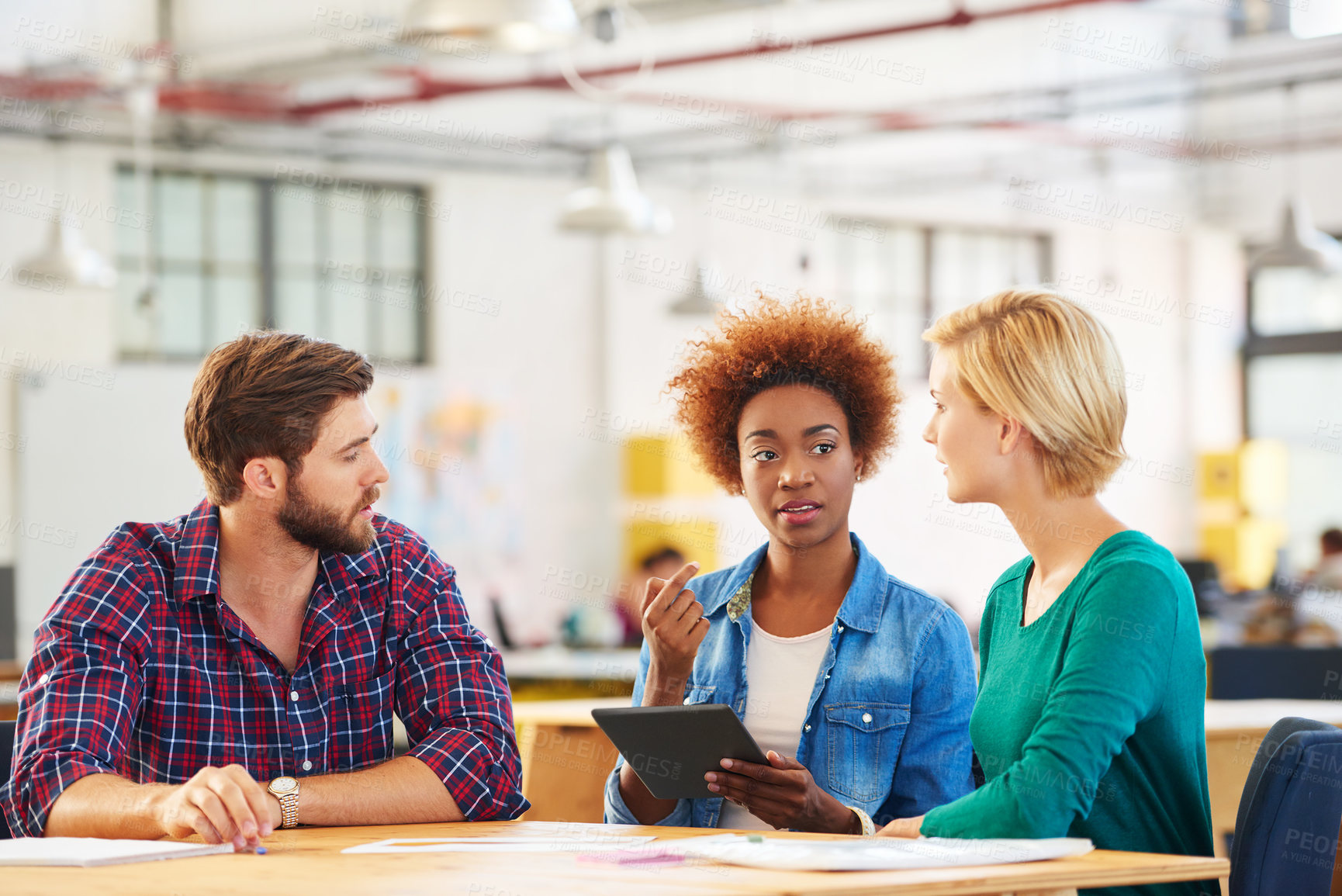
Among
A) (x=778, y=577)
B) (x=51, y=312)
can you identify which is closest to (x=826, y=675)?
(x=778, y=577)

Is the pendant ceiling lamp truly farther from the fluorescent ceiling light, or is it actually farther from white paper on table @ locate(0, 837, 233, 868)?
white paper on table @ locate(0, 837, 233, 868)

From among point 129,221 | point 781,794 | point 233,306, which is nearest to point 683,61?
point 233,306

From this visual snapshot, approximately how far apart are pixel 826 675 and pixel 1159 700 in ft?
2.03

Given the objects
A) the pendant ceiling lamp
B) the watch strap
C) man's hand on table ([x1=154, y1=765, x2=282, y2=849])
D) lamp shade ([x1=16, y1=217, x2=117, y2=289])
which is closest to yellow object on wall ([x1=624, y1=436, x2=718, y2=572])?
the pendant ceiling lamp

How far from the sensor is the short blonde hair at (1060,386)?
2057mm

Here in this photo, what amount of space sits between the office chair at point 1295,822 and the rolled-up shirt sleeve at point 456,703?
3.50 ft

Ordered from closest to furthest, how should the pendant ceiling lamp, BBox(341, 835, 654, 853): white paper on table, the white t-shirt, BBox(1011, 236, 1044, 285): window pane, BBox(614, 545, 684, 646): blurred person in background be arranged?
BBox(341, 835, 654, 853): white paper on table < the white t-shirt < BBox(614, 545, 684, 646): blurred person in background < the pendant ceiling lamp < BBox(1011, 236, 1044, 285): window pane

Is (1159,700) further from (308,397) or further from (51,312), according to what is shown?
(51,312)

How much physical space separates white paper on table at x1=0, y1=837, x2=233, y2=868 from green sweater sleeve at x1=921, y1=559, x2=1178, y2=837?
3.08 ft

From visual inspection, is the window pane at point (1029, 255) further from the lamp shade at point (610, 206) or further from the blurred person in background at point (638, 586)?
the lamp shade at point (610, 206)

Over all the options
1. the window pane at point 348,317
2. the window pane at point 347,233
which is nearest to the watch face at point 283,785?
the window pane at point 348,317

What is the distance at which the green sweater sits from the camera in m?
1.83

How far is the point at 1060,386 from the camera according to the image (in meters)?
2.06

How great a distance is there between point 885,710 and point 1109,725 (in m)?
0.58
